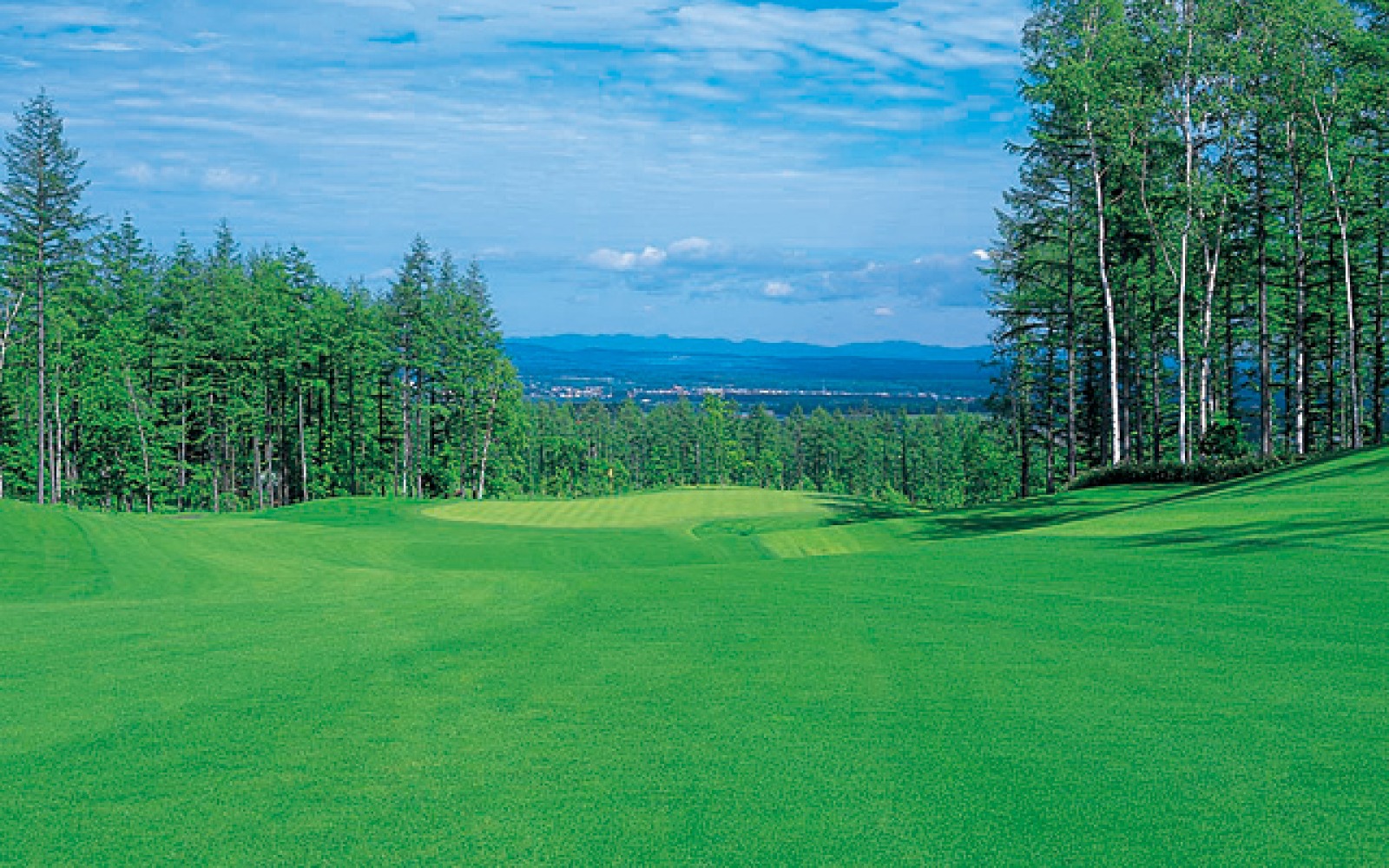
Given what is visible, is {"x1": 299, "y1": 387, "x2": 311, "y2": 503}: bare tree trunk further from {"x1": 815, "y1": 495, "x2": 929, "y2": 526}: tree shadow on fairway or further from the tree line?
{"x1": 815, "y1": 495, "x2": 929, "y2": 526}: tree shadow on fairway

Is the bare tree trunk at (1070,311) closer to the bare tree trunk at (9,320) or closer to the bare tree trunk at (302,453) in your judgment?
the bare tree trunk at (302,453)

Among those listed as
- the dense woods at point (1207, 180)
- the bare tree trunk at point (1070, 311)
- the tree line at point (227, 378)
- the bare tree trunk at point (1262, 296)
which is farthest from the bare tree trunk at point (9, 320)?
the bare tree trunk at point (1262, 296)

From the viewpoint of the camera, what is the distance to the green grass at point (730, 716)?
15.4 feet

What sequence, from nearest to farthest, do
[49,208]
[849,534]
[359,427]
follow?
1. [849,534]
2. [49,208]
3. [359,427]

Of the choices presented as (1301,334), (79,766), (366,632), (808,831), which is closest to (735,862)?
(808,831)

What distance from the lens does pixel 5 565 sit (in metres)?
15.0

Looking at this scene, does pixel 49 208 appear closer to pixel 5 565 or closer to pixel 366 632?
pixel 5 565

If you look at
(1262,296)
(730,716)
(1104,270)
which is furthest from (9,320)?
(1262,296)

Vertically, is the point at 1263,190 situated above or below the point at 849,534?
above

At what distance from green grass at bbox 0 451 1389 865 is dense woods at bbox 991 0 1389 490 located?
23.7 meters

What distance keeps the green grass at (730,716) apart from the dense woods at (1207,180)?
77.8 feet

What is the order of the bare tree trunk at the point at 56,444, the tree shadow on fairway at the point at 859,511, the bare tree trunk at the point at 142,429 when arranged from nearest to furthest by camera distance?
1. the tree shadow on fairway at the point at 859,511
2. the bare tree trunk at the point at 56,444
3. the bare tree trunk at the point at 142,429

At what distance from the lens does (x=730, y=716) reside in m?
6.55

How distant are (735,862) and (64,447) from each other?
64.4 metres
